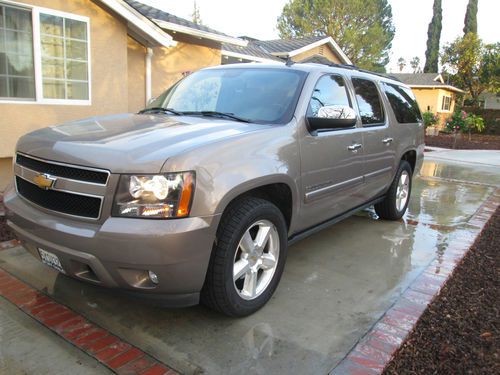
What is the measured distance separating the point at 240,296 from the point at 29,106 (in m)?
5.76

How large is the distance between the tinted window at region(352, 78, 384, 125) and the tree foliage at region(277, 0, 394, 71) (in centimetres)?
3277

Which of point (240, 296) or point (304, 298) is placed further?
point (304, 298)

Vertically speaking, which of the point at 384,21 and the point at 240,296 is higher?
the point at 384,21

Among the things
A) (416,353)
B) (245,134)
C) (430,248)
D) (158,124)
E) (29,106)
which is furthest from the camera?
(29,106)

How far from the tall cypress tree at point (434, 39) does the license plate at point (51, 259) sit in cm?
4931

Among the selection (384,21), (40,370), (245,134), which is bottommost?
(40,370)

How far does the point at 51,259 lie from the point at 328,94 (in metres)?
2.75

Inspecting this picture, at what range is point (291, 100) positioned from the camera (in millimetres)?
3674

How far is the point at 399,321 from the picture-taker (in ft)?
10.5

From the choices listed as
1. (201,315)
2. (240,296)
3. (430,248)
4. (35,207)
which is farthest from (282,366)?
(430,248)

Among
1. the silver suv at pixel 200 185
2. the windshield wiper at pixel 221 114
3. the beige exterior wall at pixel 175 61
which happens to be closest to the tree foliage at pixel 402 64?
the beige exterior wall at pixel 175 61

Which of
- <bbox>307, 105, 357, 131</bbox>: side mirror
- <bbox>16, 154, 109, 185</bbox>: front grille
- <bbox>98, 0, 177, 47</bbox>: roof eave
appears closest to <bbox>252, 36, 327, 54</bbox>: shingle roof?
<bbox>98, 0, 177, 47</bbox>: roof eave

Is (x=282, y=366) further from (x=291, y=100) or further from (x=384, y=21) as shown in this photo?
(x=384, y=21)

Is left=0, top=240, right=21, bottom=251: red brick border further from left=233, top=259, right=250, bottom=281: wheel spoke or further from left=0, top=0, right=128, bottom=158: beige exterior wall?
left=0, top=0, right=128, bottom=158: beige exterior wall
